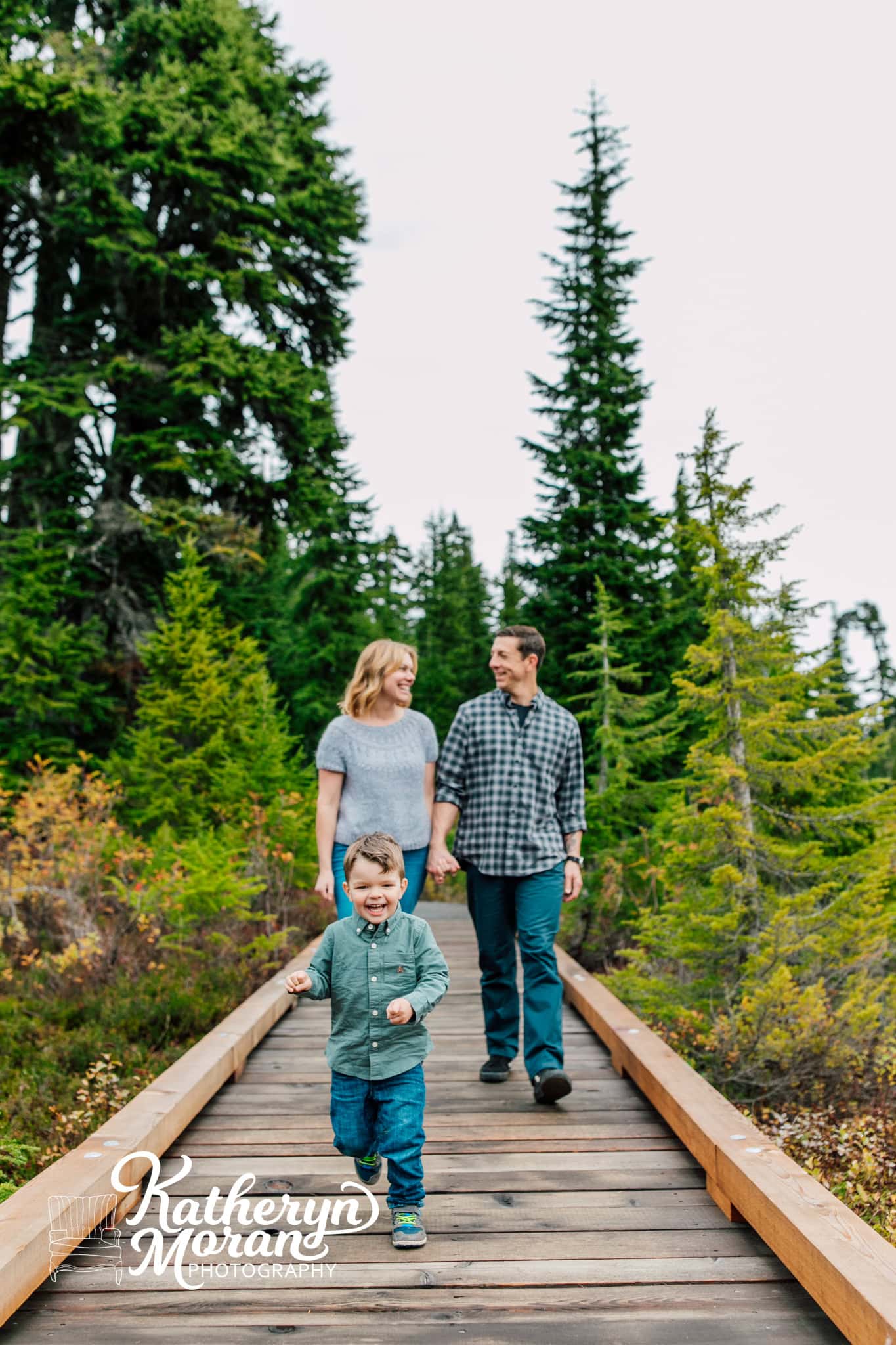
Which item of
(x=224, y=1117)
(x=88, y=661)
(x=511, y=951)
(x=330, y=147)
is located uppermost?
(x=330, y=147)

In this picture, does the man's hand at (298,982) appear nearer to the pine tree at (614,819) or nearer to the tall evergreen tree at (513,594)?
the pine tree at (614,819)

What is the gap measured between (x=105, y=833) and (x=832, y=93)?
1081 centimetres

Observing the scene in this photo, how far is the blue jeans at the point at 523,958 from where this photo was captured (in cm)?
438

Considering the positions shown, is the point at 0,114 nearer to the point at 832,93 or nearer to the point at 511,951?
the point at 832,93

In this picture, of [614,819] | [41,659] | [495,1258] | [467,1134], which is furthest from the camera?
[41,659]

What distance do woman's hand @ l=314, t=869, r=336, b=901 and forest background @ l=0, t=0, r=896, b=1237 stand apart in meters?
1.56

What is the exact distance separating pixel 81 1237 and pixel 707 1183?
2107 millimetres

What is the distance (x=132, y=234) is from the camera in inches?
644

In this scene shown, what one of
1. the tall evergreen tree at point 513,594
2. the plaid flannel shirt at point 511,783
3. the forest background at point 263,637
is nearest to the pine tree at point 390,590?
the forest background at point 263,637

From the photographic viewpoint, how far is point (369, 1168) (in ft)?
10.9

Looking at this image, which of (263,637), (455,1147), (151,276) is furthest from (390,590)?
(455,1147)

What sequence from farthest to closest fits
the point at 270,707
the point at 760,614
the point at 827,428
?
1. the point at 827,428
2. the point at 270,707
3. the point at 760,614

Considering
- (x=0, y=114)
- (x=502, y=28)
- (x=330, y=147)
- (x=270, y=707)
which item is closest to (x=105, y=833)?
(x=270, y=707)

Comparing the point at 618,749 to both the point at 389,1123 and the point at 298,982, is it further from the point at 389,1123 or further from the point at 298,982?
the point at 298,982
